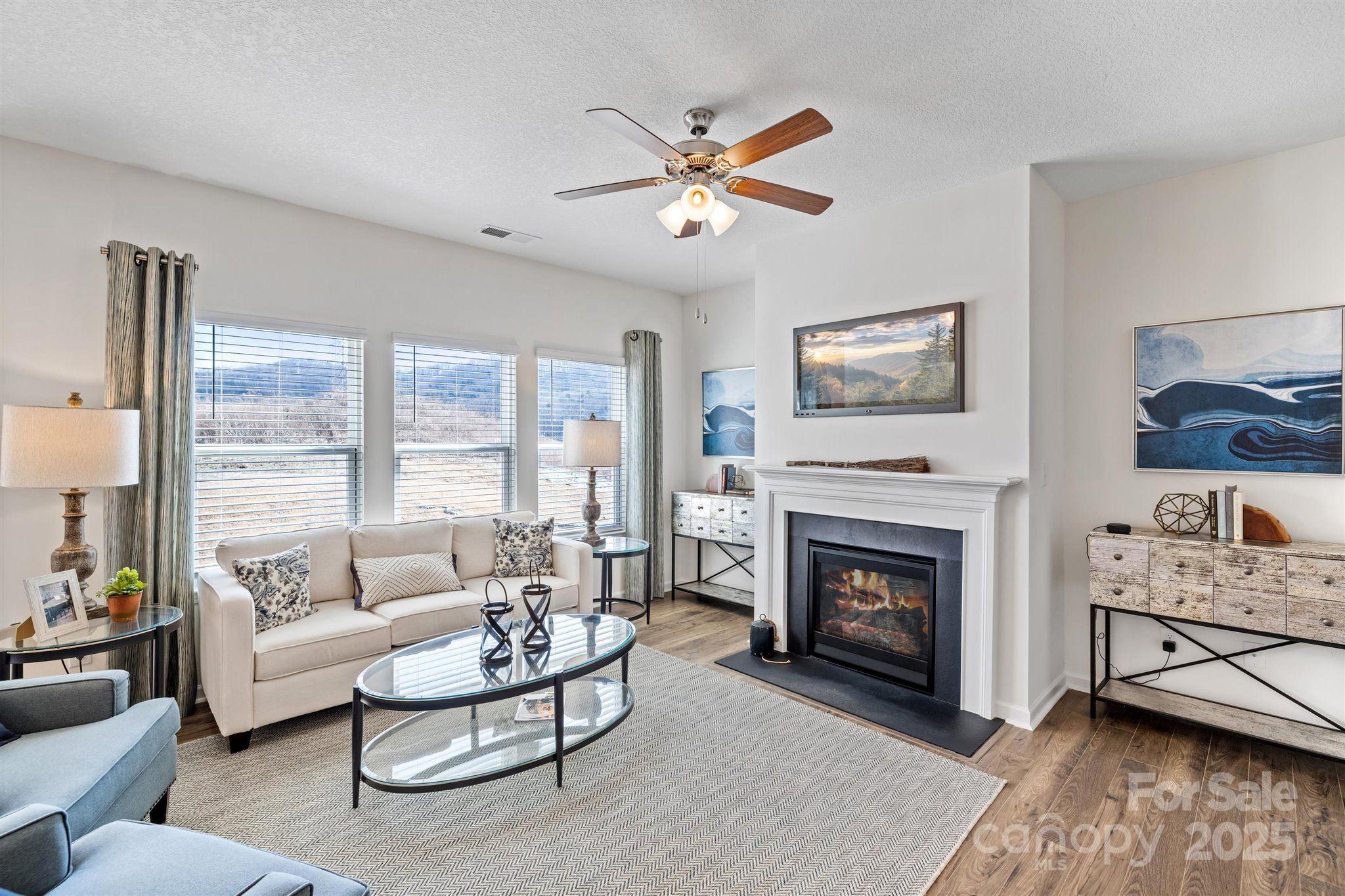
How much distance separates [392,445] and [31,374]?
1.65 m

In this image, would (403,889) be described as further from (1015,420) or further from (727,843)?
(1015,420)

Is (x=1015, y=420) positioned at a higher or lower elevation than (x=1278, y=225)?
lower

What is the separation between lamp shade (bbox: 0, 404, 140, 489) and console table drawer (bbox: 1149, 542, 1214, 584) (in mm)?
4555

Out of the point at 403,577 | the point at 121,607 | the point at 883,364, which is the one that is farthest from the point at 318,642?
the point at 883,364

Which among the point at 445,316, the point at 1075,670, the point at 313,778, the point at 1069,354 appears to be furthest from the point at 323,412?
the point at 1075,670

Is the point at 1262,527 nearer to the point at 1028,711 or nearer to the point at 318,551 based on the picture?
the point at 1028,711

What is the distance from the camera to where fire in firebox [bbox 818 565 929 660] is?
3430mm

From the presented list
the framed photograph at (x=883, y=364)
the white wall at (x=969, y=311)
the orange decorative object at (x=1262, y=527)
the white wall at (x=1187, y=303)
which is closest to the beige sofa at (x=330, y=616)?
the framed photograph at (x=883, y=364)

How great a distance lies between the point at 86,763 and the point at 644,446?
12.8 ft

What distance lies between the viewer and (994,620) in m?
3.09

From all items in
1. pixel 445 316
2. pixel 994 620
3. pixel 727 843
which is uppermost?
pixel 445 316

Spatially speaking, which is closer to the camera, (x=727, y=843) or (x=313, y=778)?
(x=727, y=843)

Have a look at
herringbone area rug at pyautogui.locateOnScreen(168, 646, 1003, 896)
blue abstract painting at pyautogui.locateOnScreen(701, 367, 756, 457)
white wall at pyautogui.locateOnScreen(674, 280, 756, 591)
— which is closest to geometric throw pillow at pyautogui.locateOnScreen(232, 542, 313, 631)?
herringbone area rug at pyautogui.locateOnScreen(168, 646, 1003, 896)

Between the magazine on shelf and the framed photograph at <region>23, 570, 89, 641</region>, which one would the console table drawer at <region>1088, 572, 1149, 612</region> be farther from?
the framed photograph at <region>23, 570, 89, 641</region>
